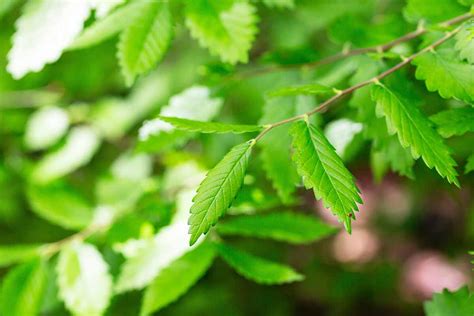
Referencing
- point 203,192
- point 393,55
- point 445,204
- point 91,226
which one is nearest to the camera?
point 203,192

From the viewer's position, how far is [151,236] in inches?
50.2

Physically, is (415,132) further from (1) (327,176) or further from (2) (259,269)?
(2) (259,269)

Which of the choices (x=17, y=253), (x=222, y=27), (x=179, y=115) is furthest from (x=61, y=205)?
(x=222, y=27)

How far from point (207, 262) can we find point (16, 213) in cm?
124

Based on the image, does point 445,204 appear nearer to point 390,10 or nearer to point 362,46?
point 390,10

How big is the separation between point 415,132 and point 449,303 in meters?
0.36

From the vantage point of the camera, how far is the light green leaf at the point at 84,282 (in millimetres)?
1212

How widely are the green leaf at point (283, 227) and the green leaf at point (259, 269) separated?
66mm

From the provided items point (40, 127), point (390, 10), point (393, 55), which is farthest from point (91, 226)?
point (390, 10)

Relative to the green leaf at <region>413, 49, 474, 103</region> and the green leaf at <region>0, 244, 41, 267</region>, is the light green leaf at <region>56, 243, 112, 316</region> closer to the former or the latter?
the green leaf at <region>0, 244, 41, 267</region>

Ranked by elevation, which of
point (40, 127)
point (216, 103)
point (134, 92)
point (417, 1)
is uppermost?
point (417, 1)

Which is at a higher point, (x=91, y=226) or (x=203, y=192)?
(x=203, y=192)

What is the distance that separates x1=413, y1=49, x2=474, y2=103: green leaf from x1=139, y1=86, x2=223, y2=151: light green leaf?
0.52 meters

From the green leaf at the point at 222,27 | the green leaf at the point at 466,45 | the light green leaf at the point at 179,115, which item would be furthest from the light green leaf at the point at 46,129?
the green leaf at the point at 466,45
